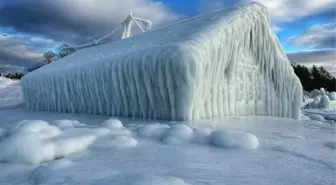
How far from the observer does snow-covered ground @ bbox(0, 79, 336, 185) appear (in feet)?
4.54

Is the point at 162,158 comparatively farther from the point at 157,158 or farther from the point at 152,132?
the point at 152,132

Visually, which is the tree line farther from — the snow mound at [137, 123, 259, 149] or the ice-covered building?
the snow mound at [137, 123, 259, 149]

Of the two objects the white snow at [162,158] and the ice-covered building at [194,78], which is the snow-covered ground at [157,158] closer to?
the white snow at [162,158]

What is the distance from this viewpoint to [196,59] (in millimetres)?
3234

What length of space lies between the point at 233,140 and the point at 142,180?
924mm

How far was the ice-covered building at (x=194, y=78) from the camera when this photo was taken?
331cm

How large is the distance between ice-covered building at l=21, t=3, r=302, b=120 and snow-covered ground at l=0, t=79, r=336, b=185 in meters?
1.16

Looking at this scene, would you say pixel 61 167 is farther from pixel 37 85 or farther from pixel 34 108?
pixel 34 108

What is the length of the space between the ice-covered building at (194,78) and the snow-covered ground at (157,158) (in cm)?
→ 116

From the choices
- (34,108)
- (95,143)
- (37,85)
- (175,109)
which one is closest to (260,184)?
(95,143)

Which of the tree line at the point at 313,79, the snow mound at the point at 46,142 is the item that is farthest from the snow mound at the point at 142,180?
the tree line at the point at 313,79

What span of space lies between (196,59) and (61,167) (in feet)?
6.70

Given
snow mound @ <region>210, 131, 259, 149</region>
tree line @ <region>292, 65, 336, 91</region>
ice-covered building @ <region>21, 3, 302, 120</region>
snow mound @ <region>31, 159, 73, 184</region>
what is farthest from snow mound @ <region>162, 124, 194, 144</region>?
tree line @ <region>292, 65, 336, 91</region>

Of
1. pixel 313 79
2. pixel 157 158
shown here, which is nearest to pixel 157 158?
pixel 157 158
